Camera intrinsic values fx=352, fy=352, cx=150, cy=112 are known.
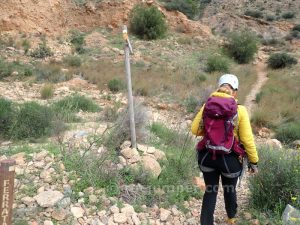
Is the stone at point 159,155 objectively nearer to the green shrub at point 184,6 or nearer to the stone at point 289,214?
the stone at point 289,214

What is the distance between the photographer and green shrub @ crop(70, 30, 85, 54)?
1642 cm

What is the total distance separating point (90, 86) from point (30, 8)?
830 centimetres

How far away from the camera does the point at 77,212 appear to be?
3260mm

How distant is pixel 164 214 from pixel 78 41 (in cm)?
1478

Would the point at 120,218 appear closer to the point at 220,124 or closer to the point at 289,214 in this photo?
the point at 220,124

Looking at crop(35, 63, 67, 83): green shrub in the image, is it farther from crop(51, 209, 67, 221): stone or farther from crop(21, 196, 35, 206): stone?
crop(51, 209, 67, 221): stone

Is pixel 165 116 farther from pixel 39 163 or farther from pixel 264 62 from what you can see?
pixel 264 62

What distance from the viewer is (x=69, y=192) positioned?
347 cm

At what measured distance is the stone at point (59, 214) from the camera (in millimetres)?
3150

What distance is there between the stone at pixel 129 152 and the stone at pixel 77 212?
1.08 metres

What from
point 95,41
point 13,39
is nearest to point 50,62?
point 13,39

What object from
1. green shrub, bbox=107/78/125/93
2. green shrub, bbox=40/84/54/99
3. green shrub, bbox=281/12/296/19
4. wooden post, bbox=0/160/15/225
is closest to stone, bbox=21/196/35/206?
wooden post, bbox=0/160/15/225

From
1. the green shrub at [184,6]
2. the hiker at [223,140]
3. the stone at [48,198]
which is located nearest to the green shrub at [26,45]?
the green shrub at [184,6]

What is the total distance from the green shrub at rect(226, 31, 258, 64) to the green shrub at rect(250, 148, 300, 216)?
17373mm
